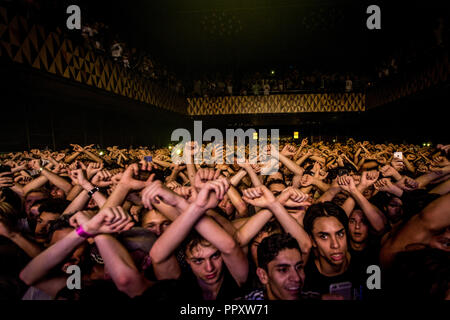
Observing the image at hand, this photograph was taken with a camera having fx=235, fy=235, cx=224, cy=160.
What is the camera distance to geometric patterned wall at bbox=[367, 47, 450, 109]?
754 centimetres

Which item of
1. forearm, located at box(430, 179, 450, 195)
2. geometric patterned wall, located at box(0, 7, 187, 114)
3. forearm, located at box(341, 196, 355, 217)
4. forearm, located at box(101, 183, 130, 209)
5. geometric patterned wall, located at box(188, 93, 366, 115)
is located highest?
geometric patterned wall, located at box(188, 93, 366, 115)

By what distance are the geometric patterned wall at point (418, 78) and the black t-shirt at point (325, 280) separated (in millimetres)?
8345

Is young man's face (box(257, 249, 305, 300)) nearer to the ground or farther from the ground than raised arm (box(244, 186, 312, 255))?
nearer to the ground

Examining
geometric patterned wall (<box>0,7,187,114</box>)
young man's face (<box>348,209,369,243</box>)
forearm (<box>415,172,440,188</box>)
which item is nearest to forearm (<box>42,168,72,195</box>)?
geometric patterned wall (<box>0,7,187,114</box>)

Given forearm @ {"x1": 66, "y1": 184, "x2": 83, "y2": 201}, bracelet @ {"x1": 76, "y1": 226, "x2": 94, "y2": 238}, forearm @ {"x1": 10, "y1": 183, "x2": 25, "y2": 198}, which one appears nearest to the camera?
bracelet @ {"x1": 76, "y1": 226, "x2": 94, "y2": 238}

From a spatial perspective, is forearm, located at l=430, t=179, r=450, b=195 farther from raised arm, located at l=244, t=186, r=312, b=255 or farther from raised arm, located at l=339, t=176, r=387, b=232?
raised arm, located at l=244, t=186, r=312, b=255

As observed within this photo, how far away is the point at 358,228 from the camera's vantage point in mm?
2352

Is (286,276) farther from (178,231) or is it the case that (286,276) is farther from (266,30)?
(266,30)

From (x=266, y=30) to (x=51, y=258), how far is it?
49.5ft

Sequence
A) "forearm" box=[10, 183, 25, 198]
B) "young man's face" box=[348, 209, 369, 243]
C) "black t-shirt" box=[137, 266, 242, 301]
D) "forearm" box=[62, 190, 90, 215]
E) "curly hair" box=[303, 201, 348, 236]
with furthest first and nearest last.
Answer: "forearm" box=[10, 183, 25, 198] < "young man's face" box=[348, 209, 369, 243] < "forearm" box=[62, 190, 90, 215] < "curly hair" box=[303, 201, 348, 236] < "black t-shirt" box=[137, 266, 242, 301]

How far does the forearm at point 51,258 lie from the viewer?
4.54ft

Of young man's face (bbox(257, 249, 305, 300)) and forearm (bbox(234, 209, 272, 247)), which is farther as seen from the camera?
forearm (bbox(234, 209, 272, 247))

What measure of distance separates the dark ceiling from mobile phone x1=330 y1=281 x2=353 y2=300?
446 inches

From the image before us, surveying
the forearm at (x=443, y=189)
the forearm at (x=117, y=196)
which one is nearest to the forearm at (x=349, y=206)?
the forearm at (x=443, y=189)
